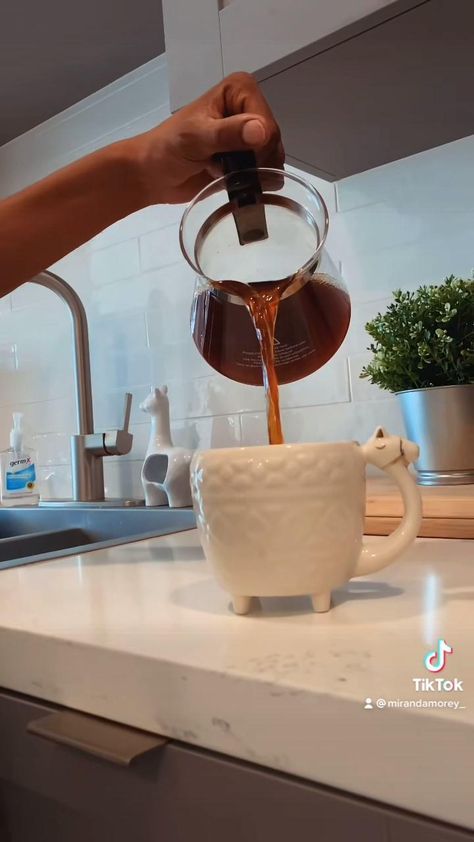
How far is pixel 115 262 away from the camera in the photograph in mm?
1490

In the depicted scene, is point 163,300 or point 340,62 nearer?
point 340,62

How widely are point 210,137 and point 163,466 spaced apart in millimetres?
621

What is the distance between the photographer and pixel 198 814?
0.34 m

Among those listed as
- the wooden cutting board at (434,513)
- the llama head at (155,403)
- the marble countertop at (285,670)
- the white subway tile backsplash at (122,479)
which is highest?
the llama head at (155,403)

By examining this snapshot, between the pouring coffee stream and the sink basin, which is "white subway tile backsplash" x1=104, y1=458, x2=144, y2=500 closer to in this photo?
the sink basin

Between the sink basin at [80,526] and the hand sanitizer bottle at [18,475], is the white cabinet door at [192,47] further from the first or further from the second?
the hand sanitizer bottle at [18,475]

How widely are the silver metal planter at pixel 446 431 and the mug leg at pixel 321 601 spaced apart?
0.43 m

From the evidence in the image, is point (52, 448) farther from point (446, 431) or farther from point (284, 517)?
point (284, 517)

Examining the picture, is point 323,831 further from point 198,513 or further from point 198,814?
point 198,513

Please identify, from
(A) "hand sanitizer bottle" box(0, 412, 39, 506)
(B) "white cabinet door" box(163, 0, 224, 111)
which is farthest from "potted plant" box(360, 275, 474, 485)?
(A) "hand sanitizer bottle" box(0, 412, 39, 506)

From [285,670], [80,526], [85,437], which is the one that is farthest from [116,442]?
[285,670]

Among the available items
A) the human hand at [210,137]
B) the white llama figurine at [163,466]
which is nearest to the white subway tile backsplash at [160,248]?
the white llama figurine at [163,466]

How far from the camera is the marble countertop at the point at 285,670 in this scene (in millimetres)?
273

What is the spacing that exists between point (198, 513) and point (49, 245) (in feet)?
1.38
